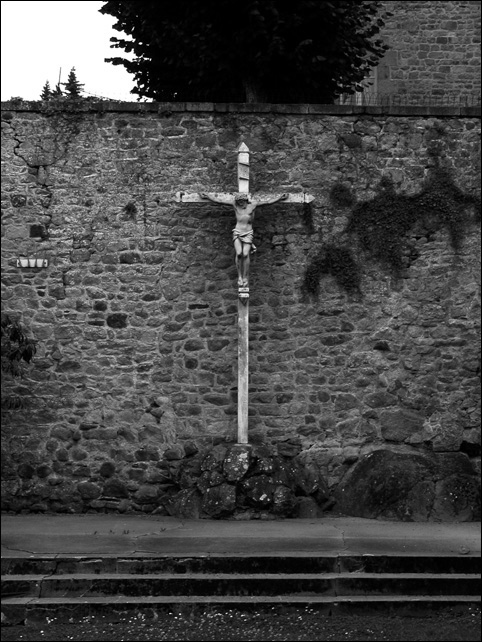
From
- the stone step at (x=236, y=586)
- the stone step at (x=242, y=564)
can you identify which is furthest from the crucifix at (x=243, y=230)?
the stone step at (x=236, y=586)

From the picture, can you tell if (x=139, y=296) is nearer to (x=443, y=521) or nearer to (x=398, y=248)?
(x=398, y=248)

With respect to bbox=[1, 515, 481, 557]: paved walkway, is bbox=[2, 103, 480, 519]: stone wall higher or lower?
higher

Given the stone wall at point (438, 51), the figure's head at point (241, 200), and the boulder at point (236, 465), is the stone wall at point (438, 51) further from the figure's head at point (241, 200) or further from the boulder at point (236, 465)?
the boulder at point (236, 465)

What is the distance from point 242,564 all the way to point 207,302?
128 inches

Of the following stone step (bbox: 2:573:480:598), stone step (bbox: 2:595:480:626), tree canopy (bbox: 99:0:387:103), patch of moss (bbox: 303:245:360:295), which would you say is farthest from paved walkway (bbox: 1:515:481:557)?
tree canopy (bbox: 99:0:387:103)

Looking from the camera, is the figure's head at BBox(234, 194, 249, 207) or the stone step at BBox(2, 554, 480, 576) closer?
the stone step at BBox(2, 554, 480, 576)

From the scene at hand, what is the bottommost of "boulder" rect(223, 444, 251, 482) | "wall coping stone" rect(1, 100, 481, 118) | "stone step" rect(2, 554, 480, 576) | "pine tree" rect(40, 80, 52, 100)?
"stone step" rect(2, 554, 480, 576)

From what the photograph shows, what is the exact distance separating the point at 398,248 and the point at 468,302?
0.92 metres

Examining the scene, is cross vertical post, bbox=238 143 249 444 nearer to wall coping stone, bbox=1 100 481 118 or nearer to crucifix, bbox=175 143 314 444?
crucifix, bbox=175 143 314 444

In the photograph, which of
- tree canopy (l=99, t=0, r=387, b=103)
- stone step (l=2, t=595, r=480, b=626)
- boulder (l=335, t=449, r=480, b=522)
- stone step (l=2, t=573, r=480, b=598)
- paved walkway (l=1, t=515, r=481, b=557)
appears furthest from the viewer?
tree canopy (l=99, t=0, r=387, b=103)

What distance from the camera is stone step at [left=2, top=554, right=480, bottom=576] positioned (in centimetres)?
773

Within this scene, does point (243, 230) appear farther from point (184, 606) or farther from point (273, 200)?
point (184, 606)

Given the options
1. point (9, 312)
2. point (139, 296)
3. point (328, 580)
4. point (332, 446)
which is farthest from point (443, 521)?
point (9, 312)

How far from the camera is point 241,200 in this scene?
385 inches
